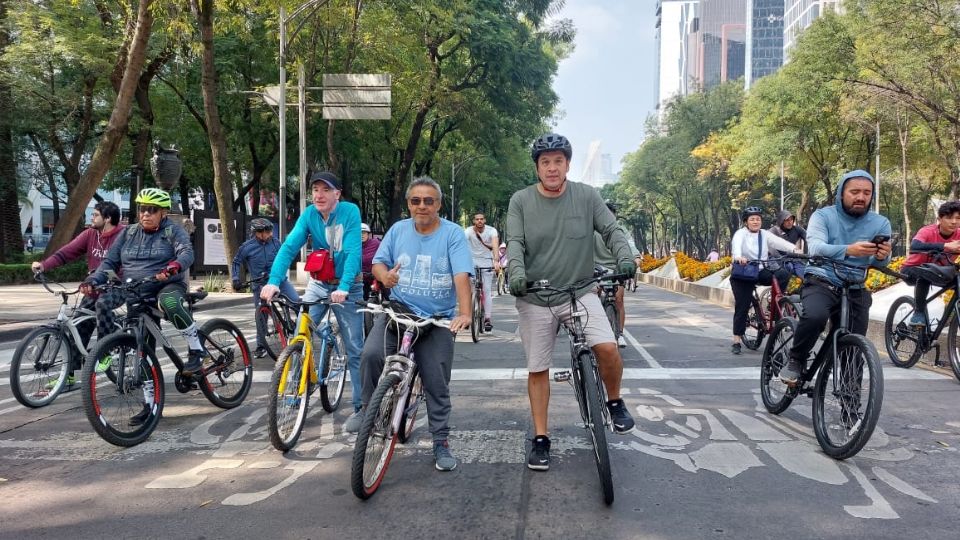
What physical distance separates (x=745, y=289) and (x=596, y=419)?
5876 millimetres

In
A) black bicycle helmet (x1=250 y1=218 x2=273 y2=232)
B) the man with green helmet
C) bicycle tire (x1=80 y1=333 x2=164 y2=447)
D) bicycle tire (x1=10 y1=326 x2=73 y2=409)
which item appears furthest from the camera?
black bicycle helmet (x1=250 y1=218 x2=273 y2=232)

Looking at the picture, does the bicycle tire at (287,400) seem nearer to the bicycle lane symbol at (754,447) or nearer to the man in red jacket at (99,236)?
the bicycle lane symbol at (754,447)

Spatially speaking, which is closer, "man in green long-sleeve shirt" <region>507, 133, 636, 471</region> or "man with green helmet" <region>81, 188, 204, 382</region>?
"man in green long-sleeve shirt" <region>507, 133, 636, 471</region>

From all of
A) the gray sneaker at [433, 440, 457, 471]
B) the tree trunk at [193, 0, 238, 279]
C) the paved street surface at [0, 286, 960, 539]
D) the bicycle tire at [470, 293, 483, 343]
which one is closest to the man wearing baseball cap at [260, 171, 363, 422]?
the paved street surface at [0, 286, 960, 539]

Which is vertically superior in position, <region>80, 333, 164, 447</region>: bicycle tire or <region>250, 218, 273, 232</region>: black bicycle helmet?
<region>250, 218, 273, 232</region>: black bicycle helmet

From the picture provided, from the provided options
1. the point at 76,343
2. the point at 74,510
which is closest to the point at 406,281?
the point at 74,510

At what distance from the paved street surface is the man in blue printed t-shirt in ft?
1.35

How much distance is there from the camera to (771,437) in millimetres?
4906

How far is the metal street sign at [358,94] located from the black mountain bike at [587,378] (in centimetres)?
1654

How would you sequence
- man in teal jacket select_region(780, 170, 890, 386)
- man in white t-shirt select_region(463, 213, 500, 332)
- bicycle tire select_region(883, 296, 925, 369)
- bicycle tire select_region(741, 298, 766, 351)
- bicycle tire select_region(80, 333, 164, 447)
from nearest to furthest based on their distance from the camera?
Answer: bicycle tire select_region(80, 333, 164, 447) < man in teal jacket select_region(780, 170, 890, 386) < bicycle tire select_region(883, 296, 925, 369) < bicycle tire select_region(741, 298, 766, 351) < man in white t-shirt select_region(463, 213, 500, 332)

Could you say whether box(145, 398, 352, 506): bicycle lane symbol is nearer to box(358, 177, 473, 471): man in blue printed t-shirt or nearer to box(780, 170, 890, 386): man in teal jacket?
box(358, 177, 473, 471): man in blue printed t-shirt

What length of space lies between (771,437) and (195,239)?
24372 mm

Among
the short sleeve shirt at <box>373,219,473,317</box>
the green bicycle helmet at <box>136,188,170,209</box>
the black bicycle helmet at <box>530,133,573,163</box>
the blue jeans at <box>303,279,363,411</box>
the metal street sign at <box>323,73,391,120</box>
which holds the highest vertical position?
the metal street sign at <box>323,73,391,120</box>

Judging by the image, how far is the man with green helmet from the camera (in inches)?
210
